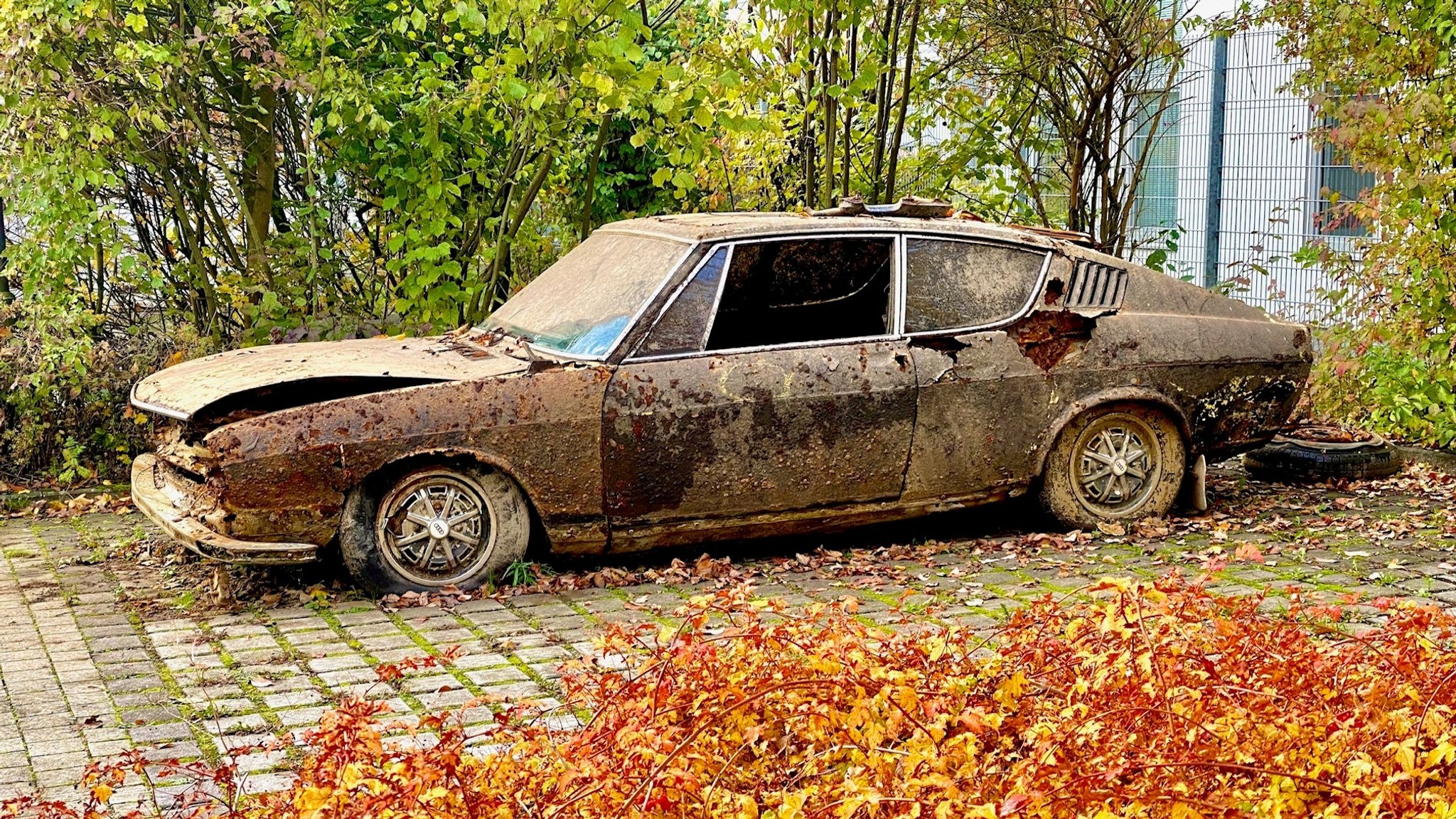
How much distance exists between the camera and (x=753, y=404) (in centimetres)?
730

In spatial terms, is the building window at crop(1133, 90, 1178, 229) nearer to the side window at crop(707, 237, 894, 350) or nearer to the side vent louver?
the side vent louver

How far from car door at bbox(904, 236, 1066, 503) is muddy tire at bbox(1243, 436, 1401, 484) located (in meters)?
2.34

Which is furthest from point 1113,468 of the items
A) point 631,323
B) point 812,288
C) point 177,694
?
point 177,694

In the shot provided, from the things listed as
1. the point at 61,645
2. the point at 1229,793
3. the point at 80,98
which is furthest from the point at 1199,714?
the point at 80,98

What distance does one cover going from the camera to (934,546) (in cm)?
789

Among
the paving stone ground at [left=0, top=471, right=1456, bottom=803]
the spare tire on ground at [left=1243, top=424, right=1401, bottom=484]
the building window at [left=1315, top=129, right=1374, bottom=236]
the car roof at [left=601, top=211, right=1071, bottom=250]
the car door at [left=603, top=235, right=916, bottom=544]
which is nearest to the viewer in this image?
the paving stone ground at [left=0, top=471, right=1456, bottom=803]

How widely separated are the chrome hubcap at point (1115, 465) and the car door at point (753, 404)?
1.09m

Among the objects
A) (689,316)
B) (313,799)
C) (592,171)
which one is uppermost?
(592,171)

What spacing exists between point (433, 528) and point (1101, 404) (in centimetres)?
336

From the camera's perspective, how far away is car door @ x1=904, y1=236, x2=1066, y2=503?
25.1 feet

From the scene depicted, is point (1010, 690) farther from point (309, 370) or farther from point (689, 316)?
point (309, 370)

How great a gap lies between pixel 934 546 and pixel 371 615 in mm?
2793

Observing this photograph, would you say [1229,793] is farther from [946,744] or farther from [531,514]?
[531,514]

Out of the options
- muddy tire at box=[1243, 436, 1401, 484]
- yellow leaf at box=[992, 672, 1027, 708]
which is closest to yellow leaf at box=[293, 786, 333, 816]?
yellow leaf at box=[992, 672, 1027, 708]
